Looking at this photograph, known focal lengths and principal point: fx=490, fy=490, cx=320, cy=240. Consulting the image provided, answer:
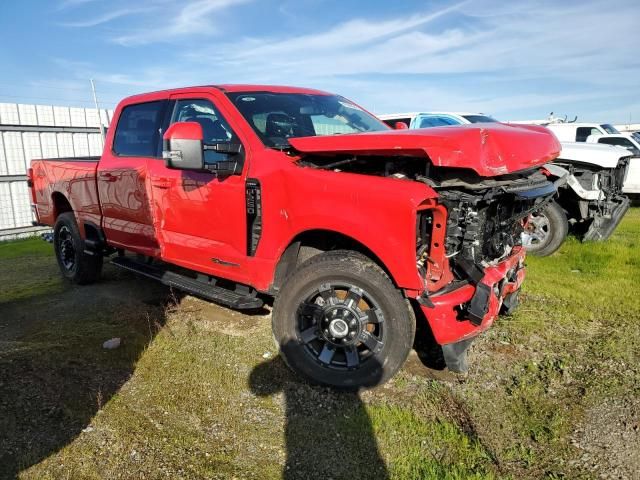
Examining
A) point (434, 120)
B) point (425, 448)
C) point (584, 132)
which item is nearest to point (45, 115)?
point (434, 120)

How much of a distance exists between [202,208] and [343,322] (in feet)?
5.04

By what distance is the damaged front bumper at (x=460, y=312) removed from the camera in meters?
2.94

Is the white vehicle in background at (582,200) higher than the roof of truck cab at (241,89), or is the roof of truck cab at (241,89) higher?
the roof of truck cab at (241,89)

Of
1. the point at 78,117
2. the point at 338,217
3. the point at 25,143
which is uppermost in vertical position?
the point at 78,117

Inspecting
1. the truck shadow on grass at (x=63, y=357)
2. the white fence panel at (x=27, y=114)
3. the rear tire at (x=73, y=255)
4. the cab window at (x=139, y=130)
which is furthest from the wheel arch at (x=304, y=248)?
the white fence panel at (x=27, y=114)

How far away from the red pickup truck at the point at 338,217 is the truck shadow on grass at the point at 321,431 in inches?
5.7

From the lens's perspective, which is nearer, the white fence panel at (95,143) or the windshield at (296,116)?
the windshield at (296,116)

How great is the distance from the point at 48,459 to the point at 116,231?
2756 mm

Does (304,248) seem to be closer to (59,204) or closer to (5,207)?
(59,204)

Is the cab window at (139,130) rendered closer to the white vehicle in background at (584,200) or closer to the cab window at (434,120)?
the white vehicle in background at (584,200)

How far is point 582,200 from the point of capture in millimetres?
6586

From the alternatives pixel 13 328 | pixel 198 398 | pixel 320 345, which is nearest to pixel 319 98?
pixel 320 345

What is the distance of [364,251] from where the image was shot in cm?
335

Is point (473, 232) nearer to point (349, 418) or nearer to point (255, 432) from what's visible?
point (349, 418)
